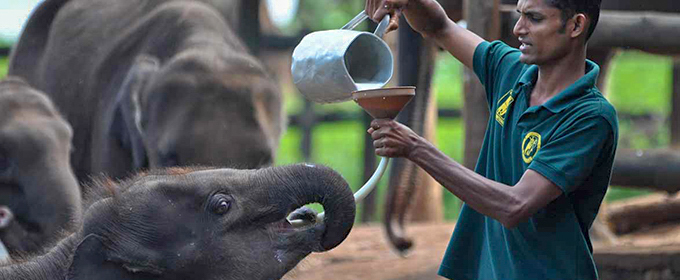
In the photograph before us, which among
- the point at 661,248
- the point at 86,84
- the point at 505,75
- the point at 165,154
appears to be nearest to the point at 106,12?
the point at 86,84

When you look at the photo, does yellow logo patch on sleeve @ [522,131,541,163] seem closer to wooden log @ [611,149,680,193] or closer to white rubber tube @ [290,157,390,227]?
white rubber tube @ [290,157,390,227]

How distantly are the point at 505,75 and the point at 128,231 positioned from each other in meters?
1.29

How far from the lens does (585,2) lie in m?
3.07

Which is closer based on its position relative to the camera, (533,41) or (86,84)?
(533,41)

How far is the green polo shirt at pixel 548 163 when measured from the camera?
2982 mm

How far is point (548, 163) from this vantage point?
2961 mm

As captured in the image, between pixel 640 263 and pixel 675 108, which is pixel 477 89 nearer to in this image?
pixel 640 263

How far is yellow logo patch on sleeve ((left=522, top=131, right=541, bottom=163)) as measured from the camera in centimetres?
308

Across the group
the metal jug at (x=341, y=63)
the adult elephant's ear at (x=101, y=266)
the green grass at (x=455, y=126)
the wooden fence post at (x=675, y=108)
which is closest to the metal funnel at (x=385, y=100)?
the metal jug at (x=341, y=63)

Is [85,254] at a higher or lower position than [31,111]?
higher

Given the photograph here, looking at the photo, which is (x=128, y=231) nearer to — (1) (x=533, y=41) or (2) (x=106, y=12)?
(1) (x=533, y=41)

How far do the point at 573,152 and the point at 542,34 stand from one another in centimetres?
36

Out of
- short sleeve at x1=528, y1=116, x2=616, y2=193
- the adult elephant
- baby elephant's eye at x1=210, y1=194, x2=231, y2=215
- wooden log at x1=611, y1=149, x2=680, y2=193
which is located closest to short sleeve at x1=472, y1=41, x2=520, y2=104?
short sleeve at x1=528, y1=116, x2=616, y2=193

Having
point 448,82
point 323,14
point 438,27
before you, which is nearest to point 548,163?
point 438,27
